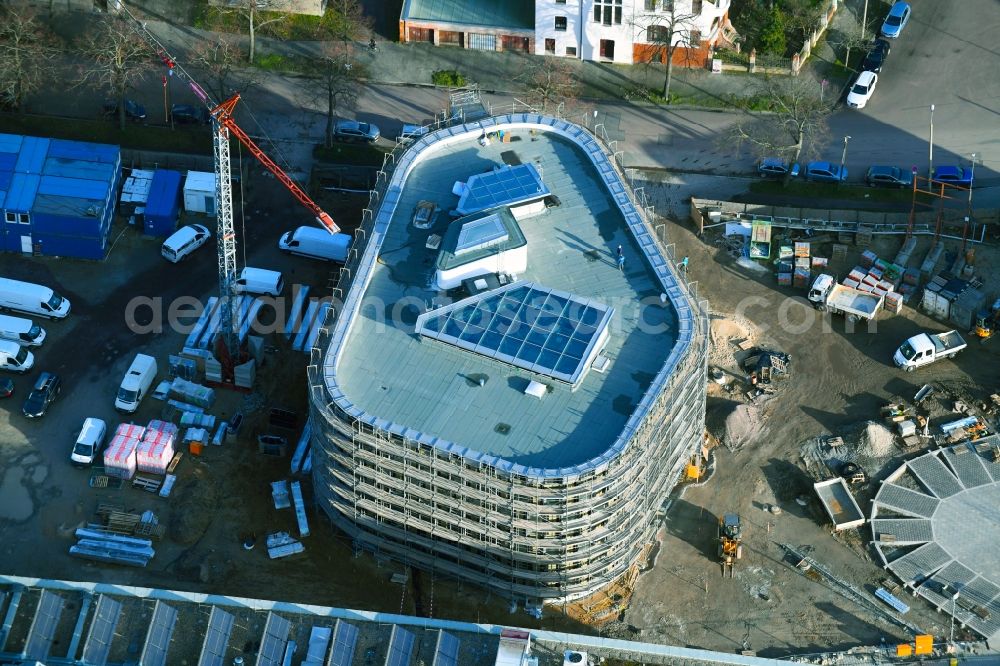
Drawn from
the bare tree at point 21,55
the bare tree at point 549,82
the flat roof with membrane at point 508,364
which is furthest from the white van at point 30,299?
the bare tree at point 549,82

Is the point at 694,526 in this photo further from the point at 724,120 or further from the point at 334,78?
the point at 334,78

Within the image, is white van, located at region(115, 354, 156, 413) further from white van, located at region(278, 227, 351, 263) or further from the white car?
the white car

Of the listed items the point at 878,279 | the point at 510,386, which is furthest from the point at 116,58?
the point at 878,279

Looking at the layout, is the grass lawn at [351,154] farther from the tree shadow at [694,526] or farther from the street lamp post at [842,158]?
the tree shadow at [694,526]

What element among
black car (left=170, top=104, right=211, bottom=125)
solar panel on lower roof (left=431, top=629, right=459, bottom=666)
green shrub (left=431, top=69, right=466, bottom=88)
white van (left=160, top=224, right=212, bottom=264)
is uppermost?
green shrub (left=431, top=69, right=466, bottom=88)

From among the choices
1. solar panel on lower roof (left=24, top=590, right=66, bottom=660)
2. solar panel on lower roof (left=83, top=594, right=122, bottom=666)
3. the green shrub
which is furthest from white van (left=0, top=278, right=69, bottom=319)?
the green shrub

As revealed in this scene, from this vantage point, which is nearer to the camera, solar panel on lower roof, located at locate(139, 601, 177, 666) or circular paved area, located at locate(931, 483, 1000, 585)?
solar panel on lower roof, located at locate(139, 601, 177, 666)

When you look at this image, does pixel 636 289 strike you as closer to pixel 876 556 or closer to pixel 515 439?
pixel 515 439
